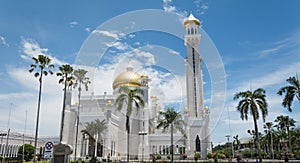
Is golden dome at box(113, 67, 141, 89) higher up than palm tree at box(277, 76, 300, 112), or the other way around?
golden dome at box(113, 67, 141, 89)

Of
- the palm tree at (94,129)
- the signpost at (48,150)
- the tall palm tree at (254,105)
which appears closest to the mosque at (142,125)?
the palm tree at (94,129)

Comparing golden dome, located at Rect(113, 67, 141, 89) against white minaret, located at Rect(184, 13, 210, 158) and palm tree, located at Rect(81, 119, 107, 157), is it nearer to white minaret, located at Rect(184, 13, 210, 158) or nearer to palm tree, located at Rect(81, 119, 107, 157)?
white minaret, located at Rect(184, 13, 210, 158)

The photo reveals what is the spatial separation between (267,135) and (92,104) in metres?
38.8

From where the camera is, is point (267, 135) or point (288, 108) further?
point (267, 135)

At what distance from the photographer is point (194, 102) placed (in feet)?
145

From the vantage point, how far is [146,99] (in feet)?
146

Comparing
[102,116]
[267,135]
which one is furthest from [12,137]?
[267,135]

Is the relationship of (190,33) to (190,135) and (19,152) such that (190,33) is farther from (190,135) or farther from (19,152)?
(19,152)

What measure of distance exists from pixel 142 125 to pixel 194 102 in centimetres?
1013

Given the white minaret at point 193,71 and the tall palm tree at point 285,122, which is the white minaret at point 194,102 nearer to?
the white minaret at point 193,71

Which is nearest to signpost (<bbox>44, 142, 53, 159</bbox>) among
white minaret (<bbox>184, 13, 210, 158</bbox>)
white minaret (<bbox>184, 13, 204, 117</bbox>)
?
white minaret (<bbox>184, 13, 210, 158</bbox>)

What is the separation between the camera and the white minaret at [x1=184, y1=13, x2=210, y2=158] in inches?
1519

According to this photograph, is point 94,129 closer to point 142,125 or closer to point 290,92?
point 142,125

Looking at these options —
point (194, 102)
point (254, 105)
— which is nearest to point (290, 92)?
point (254, 105)
